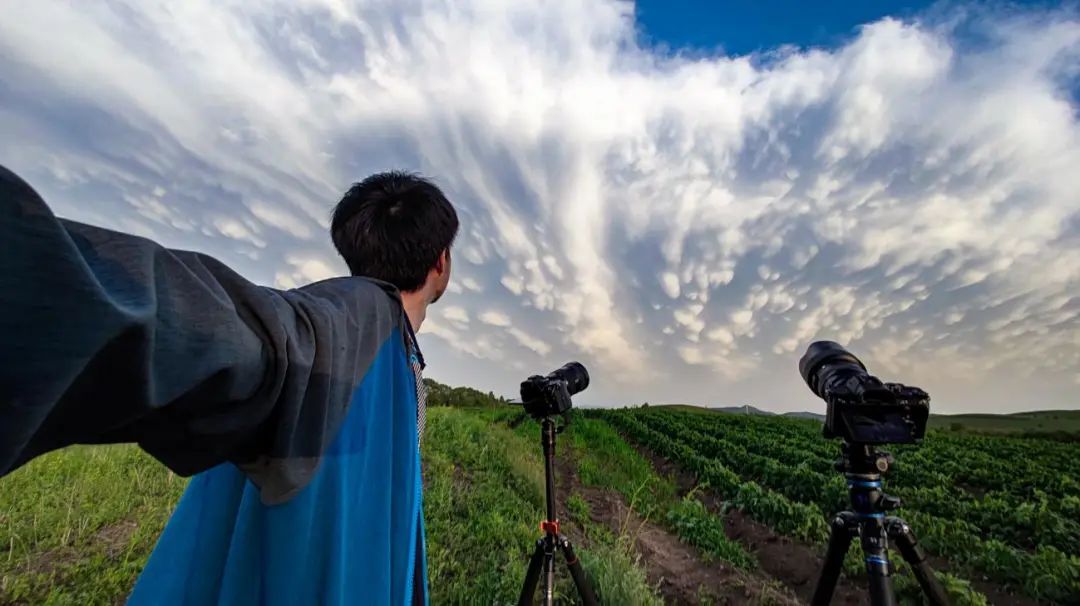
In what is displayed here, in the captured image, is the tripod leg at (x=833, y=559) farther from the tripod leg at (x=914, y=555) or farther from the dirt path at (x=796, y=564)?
the dirt path at (x=796, y=564)

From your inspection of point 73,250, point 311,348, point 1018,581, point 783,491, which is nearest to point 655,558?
point 1018,581

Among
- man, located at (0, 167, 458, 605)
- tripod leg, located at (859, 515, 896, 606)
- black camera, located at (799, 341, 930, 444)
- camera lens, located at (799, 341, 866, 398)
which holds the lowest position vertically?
tripod leg, located at (859, 515, 896, 606)

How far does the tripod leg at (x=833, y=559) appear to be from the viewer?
6.85ft

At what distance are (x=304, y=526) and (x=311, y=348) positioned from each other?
1.44 ft

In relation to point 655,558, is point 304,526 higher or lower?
higher

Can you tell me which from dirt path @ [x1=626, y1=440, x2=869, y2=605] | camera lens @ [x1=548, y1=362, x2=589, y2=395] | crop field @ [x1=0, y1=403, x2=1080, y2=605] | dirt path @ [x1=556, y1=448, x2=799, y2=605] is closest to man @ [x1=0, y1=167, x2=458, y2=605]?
camera lens @ [x1=548, y1=362, x2=589, y2=395]

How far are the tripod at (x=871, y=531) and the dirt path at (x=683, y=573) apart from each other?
6.51ft

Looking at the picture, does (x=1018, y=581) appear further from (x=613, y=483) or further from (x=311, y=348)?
(x=311, y=348)

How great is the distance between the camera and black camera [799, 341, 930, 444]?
1.84m

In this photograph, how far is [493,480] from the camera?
23.6ft

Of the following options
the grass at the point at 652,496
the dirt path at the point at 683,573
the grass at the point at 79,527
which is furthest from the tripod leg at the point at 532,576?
the grass at the point at 79,527

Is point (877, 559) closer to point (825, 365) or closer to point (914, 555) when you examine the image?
point (914, 555)

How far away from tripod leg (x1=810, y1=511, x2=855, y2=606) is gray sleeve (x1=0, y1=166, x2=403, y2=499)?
217 cm

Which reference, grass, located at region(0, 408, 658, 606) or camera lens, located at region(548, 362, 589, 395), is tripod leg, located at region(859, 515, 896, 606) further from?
grass, located at region(0, 408, 658, 606)
